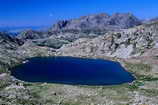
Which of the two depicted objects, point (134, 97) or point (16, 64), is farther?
point (16, 64)

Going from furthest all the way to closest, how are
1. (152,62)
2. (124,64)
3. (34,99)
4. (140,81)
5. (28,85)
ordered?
1. (124,64)
2. (152,62)
3. (140,81)
4. (28,85)
5. (34,99)

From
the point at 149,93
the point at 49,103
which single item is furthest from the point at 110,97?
the point at 49,103

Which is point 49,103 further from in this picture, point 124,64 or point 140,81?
point 124,64

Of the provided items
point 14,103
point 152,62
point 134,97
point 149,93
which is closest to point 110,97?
point 134,97

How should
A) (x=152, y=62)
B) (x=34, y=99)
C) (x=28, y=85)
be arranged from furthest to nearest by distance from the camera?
1. (x=152, y=62)
2. (x=28, y=85)
3. (x=34, y=99)

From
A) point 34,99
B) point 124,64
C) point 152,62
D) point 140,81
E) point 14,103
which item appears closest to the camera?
point 14,103

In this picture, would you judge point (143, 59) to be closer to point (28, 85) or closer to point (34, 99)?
point (28, 85)
